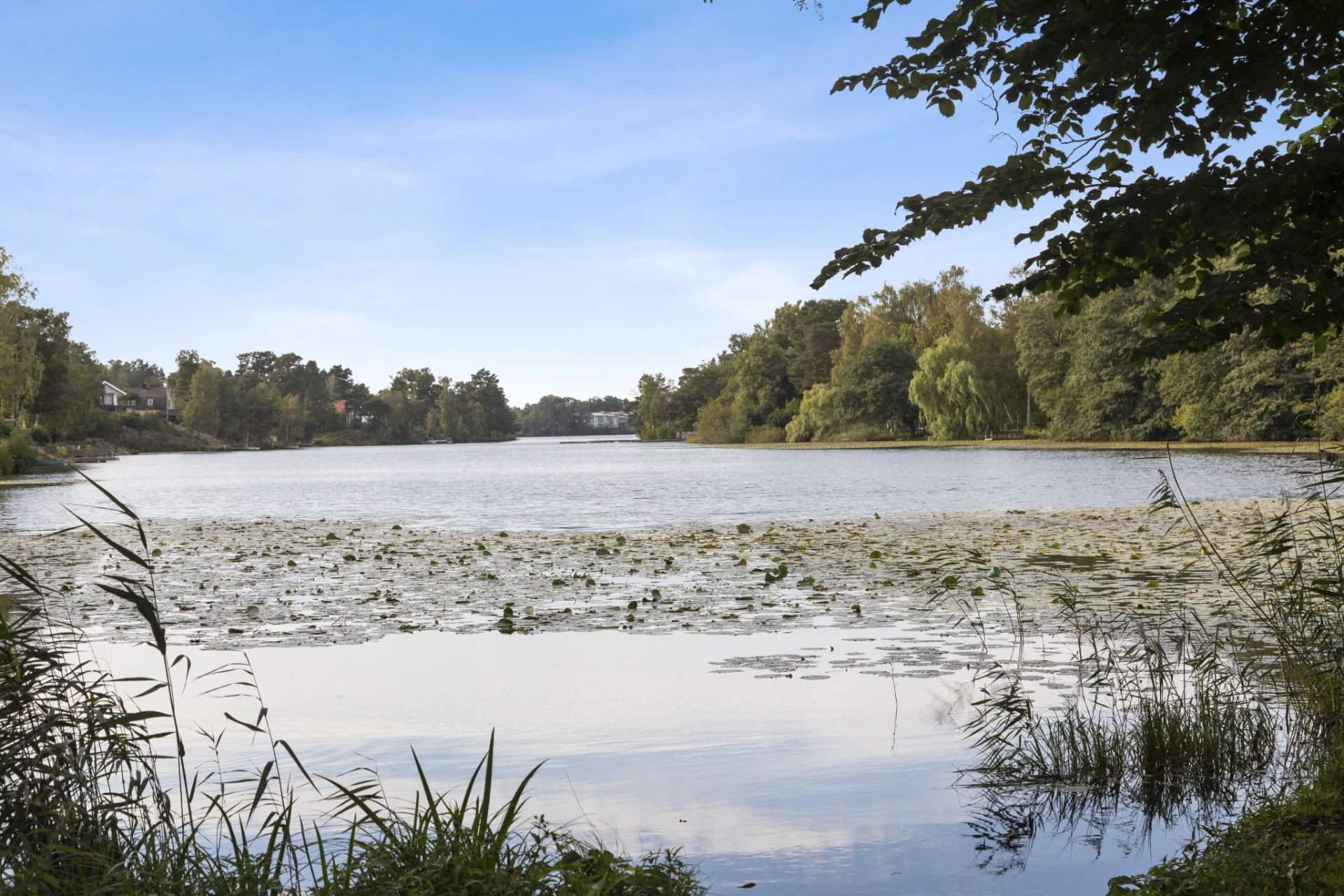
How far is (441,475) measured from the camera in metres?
48.2

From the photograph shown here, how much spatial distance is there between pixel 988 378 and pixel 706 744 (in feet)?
253

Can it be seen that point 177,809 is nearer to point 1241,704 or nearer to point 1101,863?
point 1101,863

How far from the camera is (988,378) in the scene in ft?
259

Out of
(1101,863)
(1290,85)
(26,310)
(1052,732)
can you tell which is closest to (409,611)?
(1052,732)

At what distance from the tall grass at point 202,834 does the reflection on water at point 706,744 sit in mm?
475

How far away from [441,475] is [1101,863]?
4574 cm

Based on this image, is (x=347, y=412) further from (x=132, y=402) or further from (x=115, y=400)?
(x=115, y=400)

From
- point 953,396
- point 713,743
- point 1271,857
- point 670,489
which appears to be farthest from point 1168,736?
point 953,396

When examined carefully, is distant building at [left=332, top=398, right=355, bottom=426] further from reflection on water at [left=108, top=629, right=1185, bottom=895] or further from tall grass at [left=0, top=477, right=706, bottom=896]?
tall grass at [left=0, top=477, right=706, bottom=896]

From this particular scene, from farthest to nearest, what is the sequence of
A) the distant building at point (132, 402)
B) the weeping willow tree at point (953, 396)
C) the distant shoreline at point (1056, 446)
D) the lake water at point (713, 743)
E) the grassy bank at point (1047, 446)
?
the distant building at point (132, 402) < the weeping willow tree at point (953, 396) < the grassy bank at point (1047, 446) < the distant shoreline at point (1056, 446) < the lake water at point (713, 743)

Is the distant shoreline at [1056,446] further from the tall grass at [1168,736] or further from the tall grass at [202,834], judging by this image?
the tall grass at [202,834]

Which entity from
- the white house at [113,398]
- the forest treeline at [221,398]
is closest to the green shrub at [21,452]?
the forest treeline at [221,398]

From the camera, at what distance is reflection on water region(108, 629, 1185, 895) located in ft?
13.9

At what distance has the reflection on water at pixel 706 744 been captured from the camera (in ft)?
13.9
